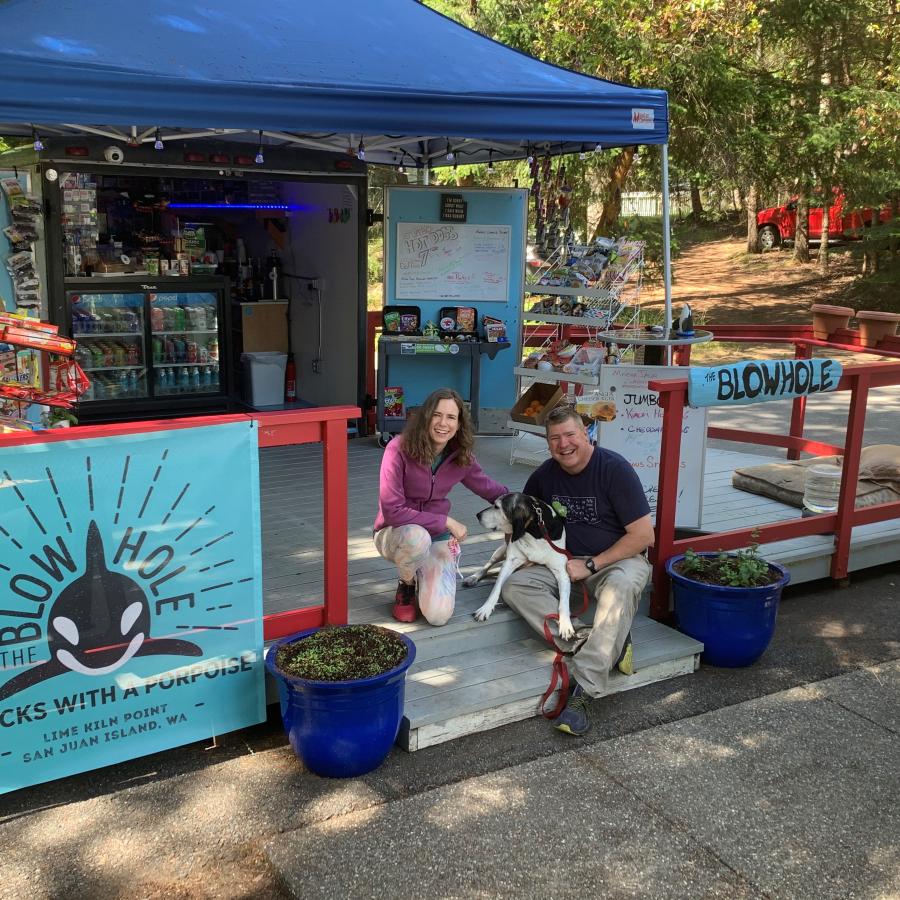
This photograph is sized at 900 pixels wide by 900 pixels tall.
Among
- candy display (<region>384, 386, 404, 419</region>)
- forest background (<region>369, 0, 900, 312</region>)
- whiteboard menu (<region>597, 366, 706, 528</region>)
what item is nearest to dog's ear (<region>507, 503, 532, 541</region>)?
whiteboard menu (<region>597, 366, 706, 528</region>)

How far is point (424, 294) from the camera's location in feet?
26.7

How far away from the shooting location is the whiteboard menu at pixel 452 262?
8.07 m

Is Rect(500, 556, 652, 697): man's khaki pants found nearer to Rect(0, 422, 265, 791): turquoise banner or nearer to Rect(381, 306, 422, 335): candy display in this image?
Rect(0, 422, 265, 791): turquoise banner

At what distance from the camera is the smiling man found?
418 centimetres

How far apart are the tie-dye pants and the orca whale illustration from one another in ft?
3.88

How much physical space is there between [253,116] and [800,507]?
4.18 metres

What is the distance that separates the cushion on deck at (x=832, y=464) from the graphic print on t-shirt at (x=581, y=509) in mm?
2463

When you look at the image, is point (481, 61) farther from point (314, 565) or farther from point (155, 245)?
point (155, 245)

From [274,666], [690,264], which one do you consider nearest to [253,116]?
[274,666]

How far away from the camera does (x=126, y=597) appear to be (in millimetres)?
3443

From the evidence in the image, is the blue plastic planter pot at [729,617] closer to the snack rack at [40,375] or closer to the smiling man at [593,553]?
the smiling man at [593,553]

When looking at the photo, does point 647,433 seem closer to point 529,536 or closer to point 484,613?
point 529,536

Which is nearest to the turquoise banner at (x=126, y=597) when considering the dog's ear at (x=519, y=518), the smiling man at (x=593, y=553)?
the dog's ear at (x=519, y=518)

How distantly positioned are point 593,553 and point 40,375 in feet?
8.30
